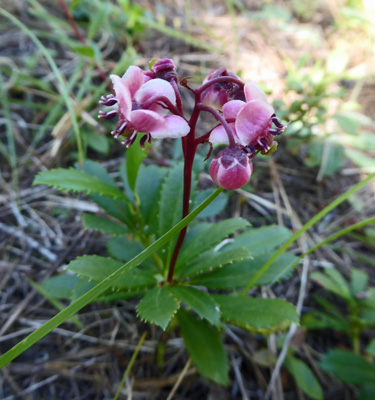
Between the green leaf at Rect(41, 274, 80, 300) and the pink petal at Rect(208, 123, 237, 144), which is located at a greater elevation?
the pink petal at Rect(208, 123, 237, 144)

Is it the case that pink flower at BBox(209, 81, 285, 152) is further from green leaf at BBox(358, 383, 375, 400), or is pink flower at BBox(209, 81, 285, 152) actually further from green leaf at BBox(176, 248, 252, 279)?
green leaf at BBox(358, 383, 375, 400)

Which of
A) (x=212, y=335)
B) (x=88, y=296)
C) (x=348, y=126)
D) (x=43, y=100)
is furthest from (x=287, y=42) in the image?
(x=88, y=296)

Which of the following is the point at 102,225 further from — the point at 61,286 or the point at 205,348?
the point at 205,348

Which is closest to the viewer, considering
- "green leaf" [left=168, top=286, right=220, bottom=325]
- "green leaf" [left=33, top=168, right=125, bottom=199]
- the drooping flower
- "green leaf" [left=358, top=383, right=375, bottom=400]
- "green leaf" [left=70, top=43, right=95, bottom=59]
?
the drooping flower

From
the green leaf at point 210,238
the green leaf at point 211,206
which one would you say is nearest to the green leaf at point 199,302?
the green leaf at point 210,238

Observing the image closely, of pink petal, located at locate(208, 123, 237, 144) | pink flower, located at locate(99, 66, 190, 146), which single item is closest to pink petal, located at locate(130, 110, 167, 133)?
pink flower, located at locate(99, 66, 190, 146)
